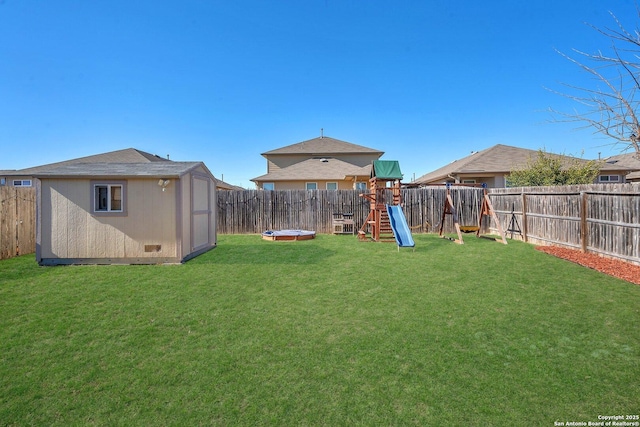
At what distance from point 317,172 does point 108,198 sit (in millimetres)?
14099

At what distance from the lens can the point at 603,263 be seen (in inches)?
275

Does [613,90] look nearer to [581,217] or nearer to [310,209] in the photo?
[581,217]

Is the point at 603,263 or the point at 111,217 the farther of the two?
the point at 111,217

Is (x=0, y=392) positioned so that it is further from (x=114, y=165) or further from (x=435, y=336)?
(x=114, y=165)

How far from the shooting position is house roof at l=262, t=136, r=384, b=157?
2531cm

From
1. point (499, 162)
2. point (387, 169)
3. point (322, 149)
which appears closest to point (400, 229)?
point (387, 169)

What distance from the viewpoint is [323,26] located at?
1454cm

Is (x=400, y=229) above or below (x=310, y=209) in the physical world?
below

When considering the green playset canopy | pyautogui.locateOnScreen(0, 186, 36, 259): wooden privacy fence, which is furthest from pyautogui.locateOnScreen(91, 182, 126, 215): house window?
the green playset canopy

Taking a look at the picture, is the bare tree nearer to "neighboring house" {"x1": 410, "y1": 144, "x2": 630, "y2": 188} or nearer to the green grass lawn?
the green grass lawn

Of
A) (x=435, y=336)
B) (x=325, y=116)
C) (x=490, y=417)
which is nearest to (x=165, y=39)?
(x=435, y=336)

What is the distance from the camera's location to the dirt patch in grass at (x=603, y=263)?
5.97m

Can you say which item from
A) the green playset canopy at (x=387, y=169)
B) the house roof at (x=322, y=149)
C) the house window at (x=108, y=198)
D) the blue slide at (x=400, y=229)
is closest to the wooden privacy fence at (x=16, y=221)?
the house window at (x=108, y=198)

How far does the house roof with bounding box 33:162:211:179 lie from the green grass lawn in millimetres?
2857
